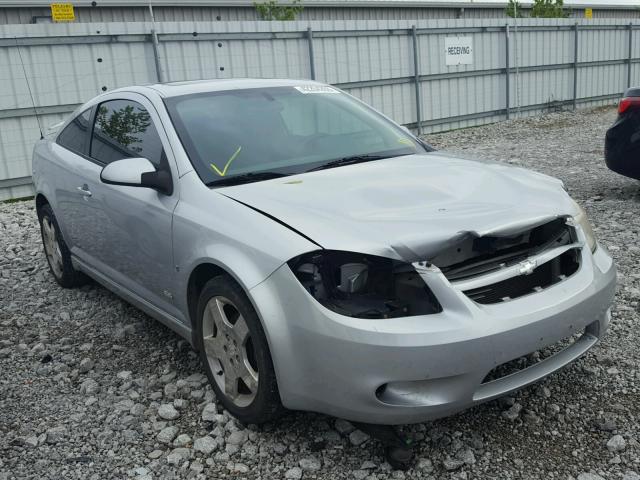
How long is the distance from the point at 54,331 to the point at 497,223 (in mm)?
3246

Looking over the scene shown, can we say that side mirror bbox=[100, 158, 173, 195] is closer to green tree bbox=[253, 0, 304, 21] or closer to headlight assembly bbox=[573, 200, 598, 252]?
headlight assembly bbox=[573, 200, 598, 252]

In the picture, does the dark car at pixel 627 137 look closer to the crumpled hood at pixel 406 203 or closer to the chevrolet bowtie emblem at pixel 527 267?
the crumpled hood at pixel 406 203

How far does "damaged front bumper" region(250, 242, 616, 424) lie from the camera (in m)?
2.34

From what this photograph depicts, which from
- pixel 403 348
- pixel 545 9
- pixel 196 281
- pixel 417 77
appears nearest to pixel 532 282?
pixel 403 348

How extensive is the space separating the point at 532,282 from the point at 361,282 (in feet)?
2.41

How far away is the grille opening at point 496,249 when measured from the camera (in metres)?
2.54

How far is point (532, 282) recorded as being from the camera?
2.70 metres

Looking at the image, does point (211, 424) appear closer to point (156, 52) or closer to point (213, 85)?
point (213, 85)

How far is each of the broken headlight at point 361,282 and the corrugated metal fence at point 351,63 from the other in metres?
9.15

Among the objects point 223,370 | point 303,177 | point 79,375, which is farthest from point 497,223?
point 79,375

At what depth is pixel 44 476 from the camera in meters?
2.79

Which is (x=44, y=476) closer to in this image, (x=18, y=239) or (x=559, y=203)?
(x=559, y=203)

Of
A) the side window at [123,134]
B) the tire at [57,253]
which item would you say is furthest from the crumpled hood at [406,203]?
the tire at [57,253]

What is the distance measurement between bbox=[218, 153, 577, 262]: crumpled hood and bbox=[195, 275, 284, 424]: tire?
1.34 feet
